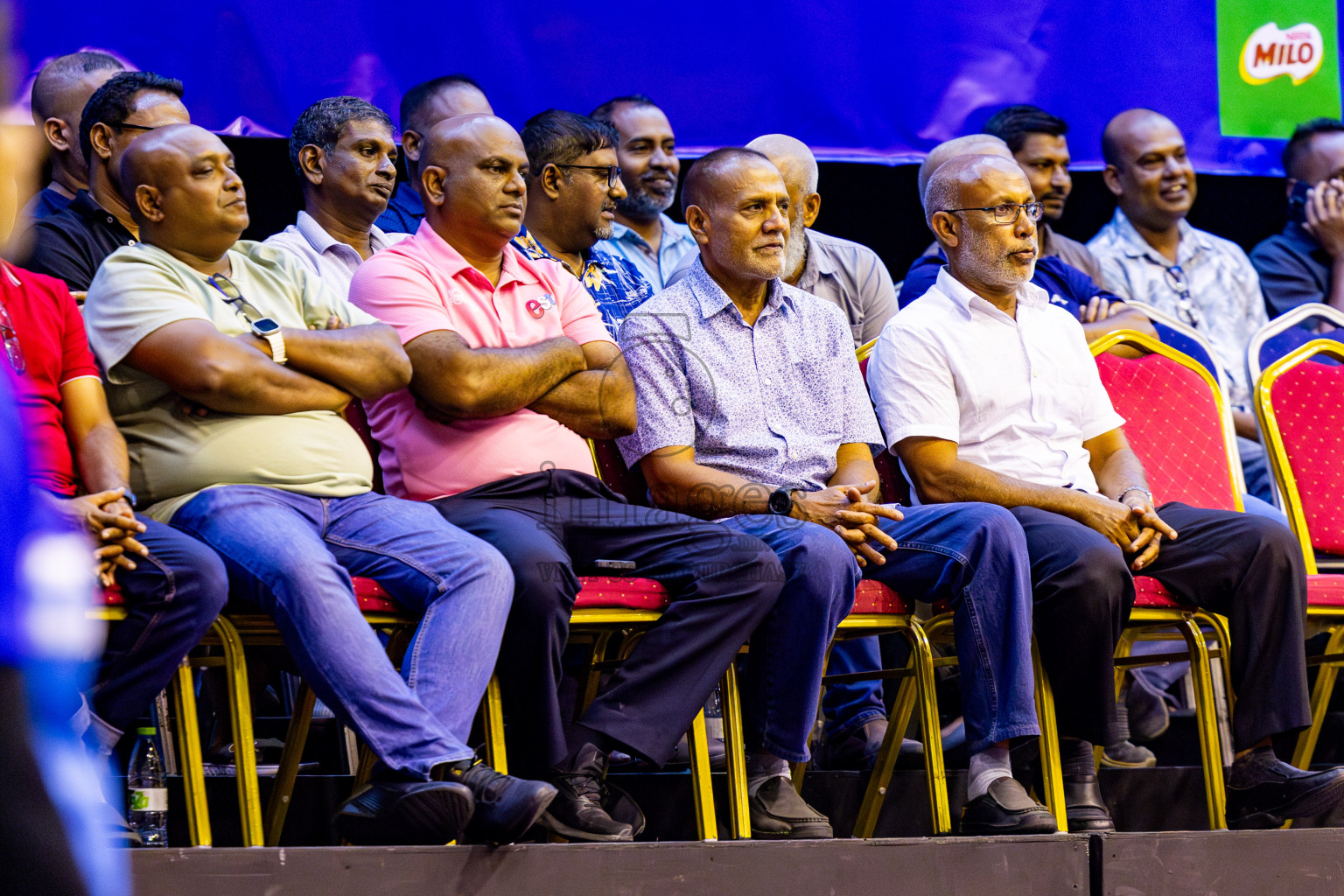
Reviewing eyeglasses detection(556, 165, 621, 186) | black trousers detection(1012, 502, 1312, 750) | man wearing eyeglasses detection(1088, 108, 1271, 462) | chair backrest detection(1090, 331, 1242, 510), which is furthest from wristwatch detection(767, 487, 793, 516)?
man wearing eyeglasses detection(1088, 108, 1271, 462)

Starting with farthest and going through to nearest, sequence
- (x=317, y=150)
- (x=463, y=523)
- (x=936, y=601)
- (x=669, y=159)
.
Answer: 1. (x=669, y=159)
2. (x=317, y=150)
3. (x=936, y=601)
4. (x=463, y=523)

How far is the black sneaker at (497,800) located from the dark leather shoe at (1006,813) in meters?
0.79

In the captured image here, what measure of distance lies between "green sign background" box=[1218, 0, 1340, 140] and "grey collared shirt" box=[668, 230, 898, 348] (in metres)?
1.37

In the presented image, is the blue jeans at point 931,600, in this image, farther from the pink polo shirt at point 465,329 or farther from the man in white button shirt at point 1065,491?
the pink polo shirt at point 465,329

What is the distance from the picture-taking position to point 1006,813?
2.36 m

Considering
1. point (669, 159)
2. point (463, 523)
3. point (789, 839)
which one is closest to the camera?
point (789, 839)

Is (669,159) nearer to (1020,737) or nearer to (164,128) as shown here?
(164,128)

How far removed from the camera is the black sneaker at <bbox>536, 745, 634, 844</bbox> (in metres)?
2.17

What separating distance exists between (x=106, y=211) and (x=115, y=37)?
0.70 meters

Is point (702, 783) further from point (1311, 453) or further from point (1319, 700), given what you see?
point (1311, 453)

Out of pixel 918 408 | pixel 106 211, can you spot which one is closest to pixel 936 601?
pixel 918 408

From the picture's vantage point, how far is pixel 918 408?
2867 mm

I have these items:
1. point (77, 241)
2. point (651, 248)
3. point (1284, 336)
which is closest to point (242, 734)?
point (77, 241)

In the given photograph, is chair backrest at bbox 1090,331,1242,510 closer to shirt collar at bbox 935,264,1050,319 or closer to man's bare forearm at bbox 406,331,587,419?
shirt collar at bbox 935,264,1050,319
